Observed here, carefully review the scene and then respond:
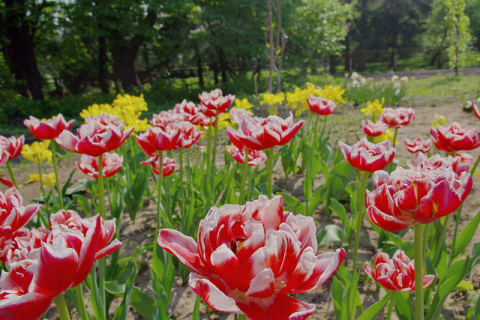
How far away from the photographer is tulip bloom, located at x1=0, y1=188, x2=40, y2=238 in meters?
0.84

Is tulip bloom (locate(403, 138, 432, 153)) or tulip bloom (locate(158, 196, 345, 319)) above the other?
tulip bloom (locate(158, 196, 345, 319))

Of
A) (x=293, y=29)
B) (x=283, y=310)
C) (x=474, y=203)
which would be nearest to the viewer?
(x=283, y=310)

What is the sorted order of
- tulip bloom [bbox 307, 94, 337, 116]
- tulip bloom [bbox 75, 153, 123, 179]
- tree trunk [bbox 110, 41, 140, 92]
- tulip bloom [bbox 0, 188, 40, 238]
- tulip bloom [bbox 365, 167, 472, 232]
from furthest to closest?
tree trunk [bbox 110, 41, 140, 92] < tulip bloom [bbox 307, 94, 337, 116] < tulip bloom [bbox 75, 153, 123, 179] < tulip bloom [bbox 0, 188, 40, 238] < tulip bloom [bbox 365, 167, 472, 232]

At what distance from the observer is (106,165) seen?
168 cm

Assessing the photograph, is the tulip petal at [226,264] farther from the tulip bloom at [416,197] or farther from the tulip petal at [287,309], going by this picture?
the tulip bloom at [416,197]

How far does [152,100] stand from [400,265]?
11.8m

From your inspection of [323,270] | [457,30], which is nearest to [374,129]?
[323,270]

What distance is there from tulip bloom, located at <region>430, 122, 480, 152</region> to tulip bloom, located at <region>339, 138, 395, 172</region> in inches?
11.1

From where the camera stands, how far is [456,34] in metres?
13.1

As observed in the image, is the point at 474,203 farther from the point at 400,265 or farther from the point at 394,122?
the point at 400,265

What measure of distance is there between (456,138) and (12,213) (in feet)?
5.11

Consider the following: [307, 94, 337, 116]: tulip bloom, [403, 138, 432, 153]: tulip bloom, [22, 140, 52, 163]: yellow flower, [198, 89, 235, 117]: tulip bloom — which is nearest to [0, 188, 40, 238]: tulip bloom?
[198, 89, 235, 117]: tulip bloom

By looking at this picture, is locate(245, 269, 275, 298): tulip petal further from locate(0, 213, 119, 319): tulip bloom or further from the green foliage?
the green foliage

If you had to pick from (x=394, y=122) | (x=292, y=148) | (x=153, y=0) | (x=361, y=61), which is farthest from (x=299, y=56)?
(x=361, y=61)
